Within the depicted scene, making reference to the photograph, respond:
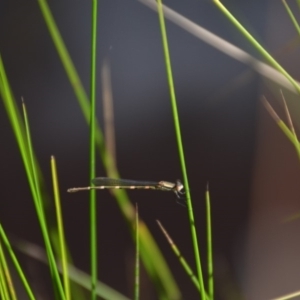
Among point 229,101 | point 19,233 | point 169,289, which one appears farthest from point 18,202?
point 169,289

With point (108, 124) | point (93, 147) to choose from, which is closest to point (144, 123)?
point (108, 124)

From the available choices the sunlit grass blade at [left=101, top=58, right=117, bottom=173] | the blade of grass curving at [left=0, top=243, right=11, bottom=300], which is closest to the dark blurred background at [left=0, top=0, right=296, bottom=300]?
the sunlit grass blade at [left=101, top=58, right=117, bottom=173]

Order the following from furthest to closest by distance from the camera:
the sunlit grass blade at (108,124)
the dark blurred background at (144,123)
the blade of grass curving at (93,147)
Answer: the dark blurred background at (144,123)
the sunlit grass blade at (108,124)
the blade of grass curving at (93,147)

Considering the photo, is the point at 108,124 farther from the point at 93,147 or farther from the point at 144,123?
the point at 144,123

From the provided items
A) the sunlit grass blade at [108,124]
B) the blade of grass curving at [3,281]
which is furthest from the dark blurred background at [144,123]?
the blade of grass curving at [3,281]

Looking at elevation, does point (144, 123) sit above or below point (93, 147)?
above

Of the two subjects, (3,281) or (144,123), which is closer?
(3,281)

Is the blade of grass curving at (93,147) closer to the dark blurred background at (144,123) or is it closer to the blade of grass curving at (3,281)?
the blade of grass curving at (3,281)

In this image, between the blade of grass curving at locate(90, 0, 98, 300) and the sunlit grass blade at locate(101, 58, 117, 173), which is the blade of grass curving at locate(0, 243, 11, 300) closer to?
the blade of grass curving at locate(90, 0, 98, 300)
